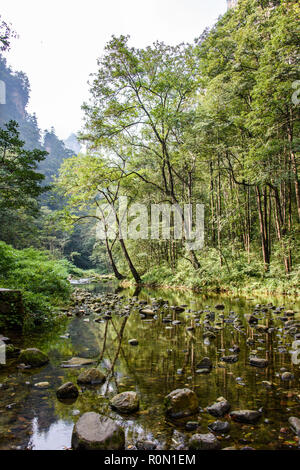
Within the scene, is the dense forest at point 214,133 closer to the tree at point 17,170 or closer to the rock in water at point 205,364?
the tree at point 17,170

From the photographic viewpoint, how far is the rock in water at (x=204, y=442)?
1.99 metres

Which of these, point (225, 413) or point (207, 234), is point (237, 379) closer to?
point (225, 413)

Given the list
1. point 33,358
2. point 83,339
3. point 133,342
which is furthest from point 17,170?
point 133,342

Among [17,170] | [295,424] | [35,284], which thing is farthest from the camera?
[35,284]

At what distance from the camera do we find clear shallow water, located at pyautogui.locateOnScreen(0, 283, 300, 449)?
2.22m

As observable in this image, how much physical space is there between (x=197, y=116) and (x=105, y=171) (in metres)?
5.70

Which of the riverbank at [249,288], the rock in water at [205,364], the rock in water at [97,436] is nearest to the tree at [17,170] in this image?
the rock in water at [205,364]

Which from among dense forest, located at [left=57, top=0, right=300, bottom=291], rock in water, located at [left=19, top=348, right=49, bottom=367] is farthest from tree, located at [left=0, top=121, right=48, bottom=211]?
rock in water, located at [left=19, top=348, right=49, bottom=367]

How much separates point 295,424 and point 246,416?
1.28ft

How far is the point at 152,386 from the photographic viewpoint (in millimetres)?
3211

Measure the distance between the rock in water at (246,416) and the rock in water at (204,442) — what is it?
0.43m

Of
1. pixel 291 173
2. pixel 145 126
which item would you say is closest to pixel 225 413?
pixel 291 173

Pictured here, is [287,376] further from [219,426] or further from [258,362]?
[219,426]

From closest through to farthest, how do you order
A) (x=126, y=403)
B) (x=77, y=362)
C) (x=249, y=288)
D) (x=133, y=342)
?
(x=126, y=403) → (x=77, y=362) → (x=133, y=342) → (x=249, y=288)
